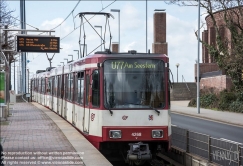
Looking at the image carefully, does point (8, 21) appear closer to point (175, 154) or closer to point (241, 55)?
point (175, 154)

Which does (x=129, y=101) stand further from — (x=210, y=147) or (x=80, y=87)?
(x=80, y=87)

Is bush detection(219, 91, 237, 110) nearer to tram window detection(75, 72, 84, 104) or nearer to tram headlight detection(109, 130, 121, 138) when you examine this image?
tram window detection(75, 72, 84, 104)

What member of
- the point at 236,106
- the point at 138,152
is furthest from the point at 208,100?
the point at 138,152

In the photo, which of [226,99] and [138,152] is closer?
[138,152]

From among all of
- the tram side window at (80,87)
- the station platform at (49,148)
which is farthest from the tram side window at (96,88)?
the tram side window at (80,87)

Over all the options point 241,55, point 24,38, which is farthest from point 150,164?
point 241,55

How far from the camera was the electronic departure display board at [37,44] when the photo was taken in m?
26.1

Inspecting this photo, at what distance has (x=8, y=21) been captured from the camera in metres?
26.9

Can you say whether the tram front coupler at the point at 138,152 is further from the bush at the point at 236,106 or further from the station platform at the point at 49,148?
the bush at the point at 236,106

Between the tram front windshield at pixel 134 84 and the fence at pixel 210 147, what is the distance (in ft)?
4.70

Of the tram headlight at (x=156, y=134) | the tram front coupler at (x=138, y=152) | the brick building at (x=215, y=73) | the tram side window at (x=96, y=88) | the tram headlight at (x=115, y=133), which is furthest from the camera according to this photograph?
the brick building at (x=215, y=73)

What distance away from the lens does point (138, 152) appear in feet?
45.4

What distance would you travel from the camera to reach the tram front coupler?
13750 mm

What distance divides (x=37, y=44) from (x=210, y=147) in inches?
582
